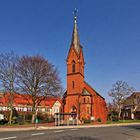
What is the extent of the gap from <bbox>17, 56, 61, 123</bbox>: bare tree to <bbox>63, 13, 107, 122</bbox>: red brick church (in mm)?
12311

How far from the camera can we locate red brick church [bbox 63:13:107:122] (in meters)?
64.3

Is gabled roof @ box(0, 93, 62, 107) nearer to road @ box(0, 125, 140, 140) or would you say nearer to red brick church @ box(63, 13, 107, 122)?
red brick church @ box(63, 13, 107, 122)

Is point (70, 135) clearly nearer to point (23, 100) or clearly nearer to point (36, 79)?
point (36, 79)

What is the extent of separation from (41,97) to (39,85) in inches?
104

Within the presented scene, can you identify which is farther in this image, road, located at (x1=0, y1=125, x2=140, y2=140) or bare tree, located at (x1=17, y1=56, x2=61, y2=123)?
bare tree, located at (x1=17, y1=56, x2=61, y2=123)

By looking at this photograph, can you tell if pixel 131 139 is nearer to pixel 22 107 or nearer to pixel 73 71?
pixel 73 71

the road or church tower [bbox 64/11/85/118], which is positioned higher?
church tower [bbox 64/11/85/118]

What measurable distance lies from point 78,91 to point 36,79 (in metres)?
15.6

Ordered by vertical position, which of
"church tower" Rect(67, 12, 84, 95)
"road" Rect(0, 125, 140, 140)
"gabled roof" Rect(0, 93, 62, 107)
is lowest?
"road" Rect(0, 125, 140, 140)

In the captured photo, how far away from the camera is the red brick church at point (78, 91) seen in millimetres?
64312

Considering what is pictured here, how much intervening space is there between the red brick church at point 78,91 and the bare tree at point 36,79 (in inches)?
485

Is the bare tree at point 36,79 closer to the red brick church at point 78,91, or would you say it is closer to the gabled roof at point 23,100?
the gabled roof at point 23,100

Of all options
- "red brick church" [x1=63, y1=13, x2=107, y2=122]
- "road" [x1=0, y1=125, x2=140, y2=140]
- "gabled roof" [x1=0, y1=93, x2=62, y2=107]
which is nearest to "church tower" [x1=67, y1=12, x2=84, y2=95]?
"red brick church" [x1=63, y1=13, x2=107, y2=122]

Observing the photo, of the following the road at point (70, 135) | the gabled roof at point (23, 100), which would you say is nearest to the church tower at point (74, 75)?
the gabled roof at point (23, 100)
